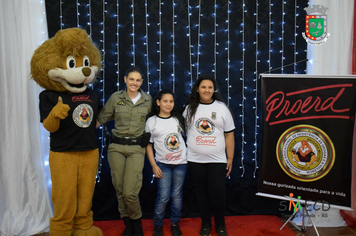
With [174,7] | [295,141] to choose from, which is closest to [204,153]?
[295,141]

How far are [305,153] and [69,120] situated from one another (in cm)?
195

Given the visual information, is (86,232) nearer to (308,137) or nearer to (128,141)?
(128,141)

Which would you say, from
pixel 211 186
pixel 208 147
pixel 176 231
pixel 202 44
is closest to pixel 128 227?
pixel 176 231

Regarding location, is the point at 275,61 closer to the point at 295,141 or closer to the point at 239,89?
the point at 239,89

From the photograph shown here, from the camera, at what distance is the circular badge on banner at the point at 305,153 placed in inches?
91.0

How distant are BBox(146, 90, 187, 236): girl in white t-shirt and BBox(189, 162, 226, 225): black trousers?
0.14 m

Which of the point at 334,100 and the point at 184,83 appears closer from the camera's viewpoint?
the point at 334,100

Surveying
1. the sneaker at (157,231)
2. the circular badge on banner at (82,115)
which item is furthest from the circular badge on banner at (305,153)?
the circular badge on banner at (82,115)

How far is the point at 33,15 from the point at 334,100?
8.89 ft

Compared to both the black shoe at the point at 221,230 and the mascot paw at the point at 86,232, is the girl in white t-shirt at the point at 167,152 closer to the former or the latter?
the black shoe at the point at 221,230

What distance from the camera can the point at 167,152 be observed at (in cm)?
225

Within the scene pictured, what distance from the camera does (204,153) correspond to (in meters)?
2.24

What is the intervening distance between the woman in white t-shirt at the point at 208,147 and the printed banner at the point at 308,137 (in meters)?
0.44

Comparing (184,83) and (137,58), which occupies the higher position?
(137,58)
